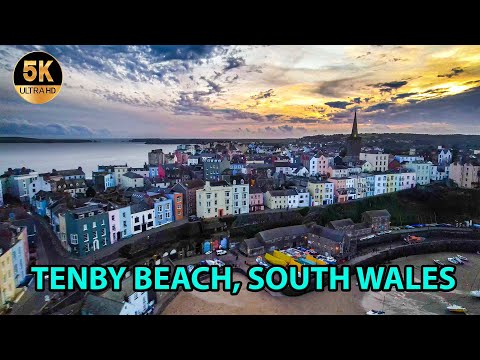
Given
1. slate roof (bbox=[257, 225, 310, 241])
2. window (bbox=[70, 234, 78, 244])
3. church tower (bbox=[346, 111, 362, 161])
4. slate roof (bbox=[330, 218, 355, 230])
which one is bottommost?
slate roof (bbox=[257, 225, 310, 241])

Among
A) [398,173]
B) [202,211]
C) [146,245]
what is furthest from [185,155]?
[398,173]

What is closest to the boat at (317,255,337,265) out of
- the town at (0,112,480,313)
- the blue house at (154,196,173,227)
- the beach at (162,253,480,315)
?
the town at (0,112,480,313)

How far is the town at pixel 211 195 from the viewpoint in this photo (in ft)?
16.0

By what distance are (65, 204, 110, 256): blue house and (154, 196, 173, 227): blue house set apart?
4.01 ft

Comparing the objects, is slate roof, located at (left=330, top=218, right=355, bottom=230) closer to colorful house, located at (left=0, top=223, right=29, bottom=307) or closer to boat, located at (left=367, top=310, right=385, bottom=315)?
boat, located at (left=367, top=310, right=385, bottom=315)

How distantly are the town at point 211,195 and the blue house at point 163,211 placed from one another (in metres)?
0.02

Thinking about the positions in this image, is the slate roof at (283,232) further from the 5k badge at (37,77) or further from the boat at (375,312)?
the 5k badge at (37,77)

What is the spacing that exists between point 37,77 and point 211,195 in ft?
13.6

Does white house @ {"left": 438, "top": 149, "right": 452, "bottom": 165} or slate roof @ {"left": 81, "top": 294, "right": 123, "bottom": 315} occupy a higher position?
white house @ {"left": 438, "top": 149, "right": 452, "bottom": 165}

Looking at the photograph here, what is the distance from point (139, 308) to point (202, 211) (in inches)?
127

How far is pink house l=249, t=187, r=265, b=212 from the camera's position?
24.7 feet

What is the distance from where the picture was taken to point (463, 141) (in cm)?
738

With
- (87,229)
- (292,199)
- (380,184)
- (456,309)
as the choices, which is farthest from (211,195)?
(380,184)
